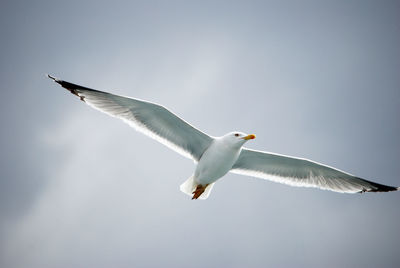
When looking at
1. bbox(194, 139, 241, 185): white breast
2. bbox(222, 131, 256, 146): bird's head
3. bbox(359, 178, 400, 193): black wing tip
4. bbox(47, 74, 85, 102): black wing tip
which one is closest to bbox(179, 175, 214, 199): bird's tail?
bbox(194, 139, 241, 185): white breast

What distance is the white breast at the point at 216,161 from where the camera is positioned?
21.3 ft

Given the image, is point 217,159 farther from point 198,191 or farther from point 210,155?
point 198,191

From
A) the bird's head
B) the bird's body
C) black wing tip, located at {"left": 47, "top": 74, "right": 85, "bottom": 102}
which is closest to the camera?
black wing tip, located at {"left": 47, "top": 74, "right": 85, "bottom": 102}

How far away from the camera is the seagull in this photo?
20.7ft

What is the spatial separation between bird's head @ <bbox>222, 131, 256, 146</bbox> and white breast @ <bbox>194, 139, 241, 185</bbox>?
0.25ft

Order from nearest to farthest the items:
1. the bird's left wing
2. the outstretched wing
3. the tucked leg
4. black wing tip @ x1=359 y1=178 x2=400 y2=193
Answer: the bird's left wing < the tucked leg < the outstretched wing < black wing tip @ x1=359 y1=178 x2=400 y2=193

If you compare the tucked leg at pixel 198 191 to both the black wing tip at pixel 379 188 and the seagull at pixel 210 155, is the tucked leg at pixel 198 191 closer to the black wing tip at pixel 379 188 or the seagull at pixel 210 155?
the seagull at pixel 210 155

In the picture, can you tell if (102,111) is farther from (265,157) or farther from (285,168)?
(285,168)

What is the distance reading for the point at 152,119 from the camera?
259 inches

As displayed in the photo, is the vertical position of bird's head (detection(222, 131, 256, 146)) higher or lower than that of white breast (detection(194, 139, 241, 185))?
higher

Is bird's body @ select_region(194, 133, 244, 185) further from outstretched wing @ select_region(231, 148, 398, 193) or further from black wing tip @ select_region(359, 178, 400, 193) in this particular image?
black wing tip @ select_region(359, 178, 400, 193)

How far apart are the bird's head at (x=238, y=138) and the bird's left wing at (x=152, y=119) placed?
40cm

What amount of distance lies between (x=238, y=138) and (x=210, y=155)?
584 millimetres

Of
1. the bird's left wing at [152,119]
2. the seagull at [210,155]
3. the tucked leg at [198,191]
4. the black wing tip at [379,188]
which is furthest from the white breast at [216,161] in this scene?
the black wing tip at [379,188]
